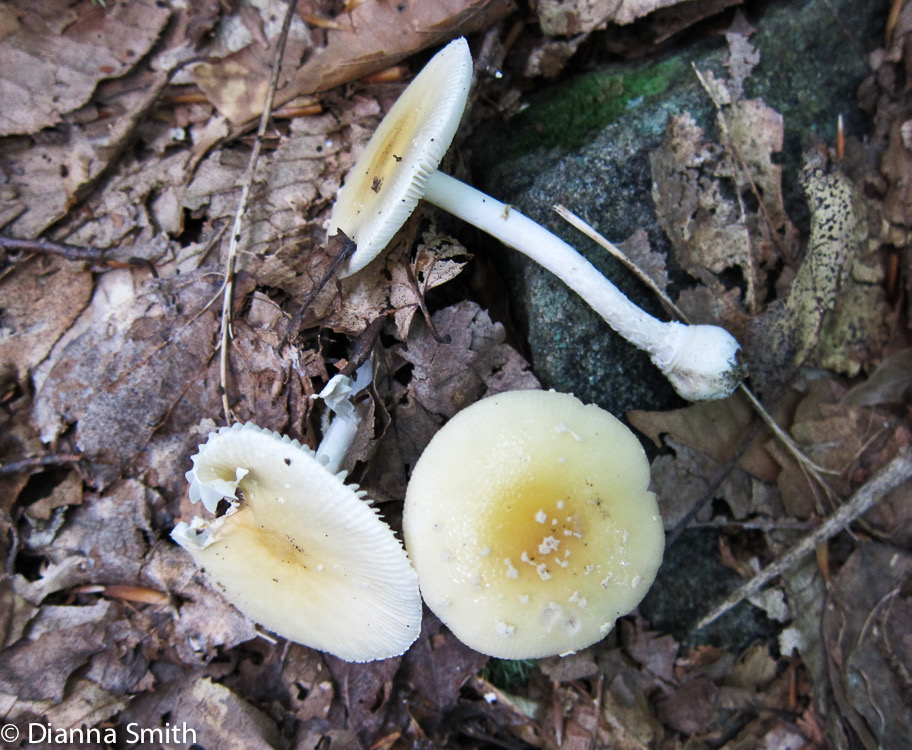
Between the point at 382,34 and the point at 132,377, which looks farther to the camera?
the point at 382,34

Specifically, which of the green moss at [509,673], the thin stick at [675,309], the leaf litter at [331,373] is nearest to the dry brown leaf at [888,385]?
the leaf litter at [331,373]

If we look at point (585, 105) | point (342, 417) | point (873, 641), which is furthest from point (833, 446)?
point (342, 417)

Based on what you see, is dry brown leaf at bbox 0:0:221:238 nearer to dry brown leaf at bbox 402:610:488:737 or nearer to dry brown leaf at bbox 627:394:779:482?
dry brown leaf at bbox 402:610:488:737

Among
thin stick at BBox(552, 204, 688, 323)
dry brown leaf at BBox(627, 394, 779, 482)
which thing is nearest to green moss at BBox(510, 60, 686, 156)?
thin stick at BBox(552, 204, 688, 323)

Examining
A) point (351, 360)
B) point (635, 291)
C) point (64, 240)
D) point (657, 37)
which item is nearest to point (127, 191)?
point (64, 240)

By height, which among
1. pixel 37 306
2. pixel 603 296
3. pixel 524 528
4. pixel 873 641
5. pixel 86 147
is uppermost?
pixel 86 147

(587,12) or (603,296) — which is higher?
(587,12)

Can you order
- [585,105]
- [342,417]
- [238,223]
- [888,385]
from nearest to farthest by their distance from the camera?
[342,417] → [238,223] → [888,385] → [585,105]

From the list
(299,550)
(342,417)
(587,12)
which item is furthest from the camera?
(587,12)

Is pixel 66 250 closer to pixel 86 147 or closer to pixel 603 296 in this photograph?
pixel 86 147
